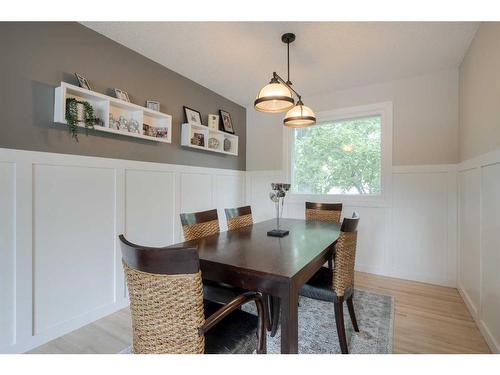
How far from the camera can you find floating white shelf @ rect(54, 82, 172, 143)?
1818 mm

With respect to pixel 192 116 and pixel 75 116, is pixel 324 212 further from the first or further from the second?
pixel 75 116

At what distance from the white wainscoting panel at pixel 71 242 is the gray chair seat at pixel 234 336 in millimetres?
1337

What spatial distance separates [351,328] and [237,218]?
1305 millimetres

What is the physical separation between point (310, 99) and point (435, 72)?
144 centimetres

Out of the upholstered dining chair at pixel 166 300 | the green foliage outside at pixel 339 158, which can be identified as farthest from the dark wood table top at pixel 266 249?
the green foliage outside at pixel 339 158

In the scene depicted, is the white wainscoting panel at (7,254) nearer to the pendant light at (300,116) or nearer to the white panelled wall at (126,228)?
the white panelled wall at (126,228)

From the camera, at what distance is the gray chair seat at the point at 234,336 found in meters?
1.08

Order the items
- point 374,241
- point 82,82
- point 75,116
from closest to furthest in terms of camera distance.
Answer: point 75,116 < point 82,82 < point 374,241

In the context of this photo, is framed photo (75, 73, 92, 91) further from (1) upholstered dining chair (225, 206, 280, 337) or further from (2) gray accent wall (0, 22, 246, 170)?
(1) upholstered dining chair (225, 206, 280, 337)

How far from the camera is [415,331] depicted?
190 cm

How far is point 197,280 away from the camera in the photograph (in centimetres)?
93

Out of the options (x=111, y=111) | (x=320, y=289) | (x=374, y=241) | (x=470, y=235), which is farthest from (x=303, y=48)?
(x=374, y=241)

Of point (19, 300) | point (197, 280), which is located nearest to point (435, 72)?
point (197, 280)

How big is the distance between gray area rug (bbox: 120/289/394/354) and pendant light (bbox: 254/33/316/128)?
1.70m
